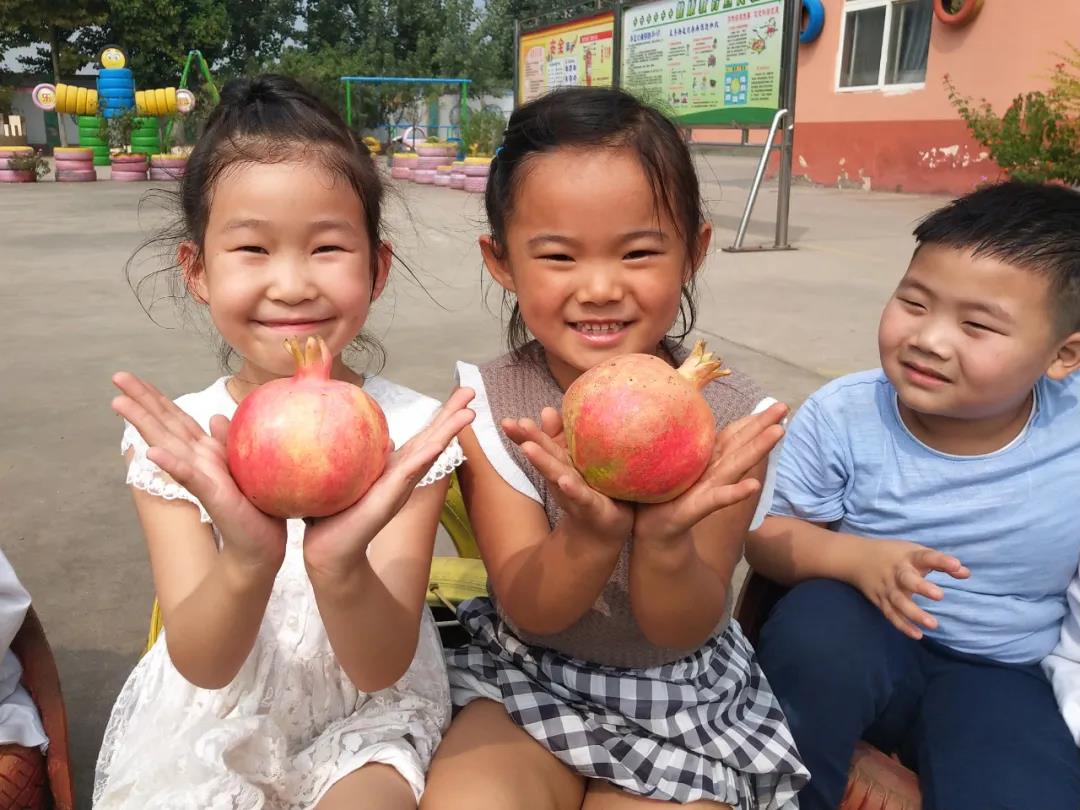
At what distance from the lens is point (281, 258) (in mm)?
1496

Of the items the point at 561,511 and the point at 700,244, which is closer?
the point at 561,511

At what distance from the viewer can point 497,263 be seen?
1799 mm

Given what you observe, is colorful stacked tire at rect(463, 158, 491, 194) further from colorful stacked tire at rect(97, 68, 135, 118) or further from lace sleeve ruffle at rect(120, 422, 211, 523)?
lace sleeve ruffle at rect(120, 422, 211, 523)

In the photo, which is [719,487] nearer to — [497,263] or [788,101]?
[497,263]

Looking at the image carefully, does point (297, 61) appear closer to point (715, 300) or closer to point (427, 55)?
A: point (427, 55)

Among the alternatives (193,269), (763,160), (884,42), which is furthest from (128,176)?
(193,269)

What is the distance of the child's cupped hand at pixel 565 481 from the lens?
117cm

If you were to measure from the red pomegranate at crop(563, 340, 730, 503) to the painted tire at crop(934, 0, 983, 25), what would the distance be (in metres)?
13.4

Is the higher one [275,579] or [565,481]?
[565,481]

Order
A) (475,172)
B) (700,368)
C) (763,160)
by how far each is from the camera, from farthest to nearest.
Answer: (475,172) → (763,160) → (700,368)

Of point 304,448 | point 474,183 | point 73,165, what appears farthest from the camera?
point 73,165

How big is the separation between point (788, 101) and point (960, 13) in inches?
242

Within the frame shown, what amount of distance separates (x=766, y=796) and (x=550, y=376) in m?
0.85

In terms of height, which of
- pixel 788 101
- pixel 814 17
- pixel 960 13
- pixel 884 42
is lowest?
pixel 788 101
